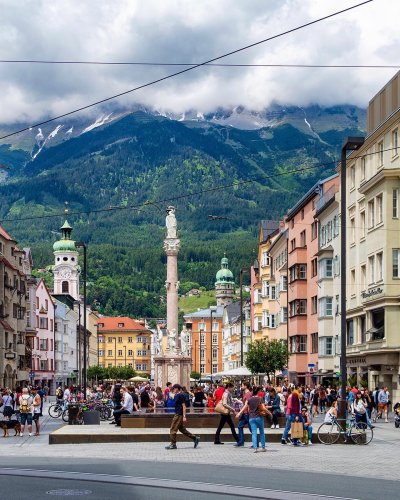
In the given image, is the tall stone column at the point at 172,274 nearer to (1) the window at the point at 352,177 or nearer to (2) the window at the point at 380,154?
(1) the window at the point at 352,177

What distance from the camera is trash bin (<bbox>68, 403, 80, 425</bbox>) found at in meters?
45.6

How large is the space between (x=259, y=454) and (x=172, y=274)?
5977cm

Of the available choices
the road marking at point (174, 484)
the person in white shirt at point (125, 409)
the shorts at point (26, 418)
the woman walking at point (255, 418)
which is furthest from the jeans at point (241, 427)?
the shorts at point (26, 418)

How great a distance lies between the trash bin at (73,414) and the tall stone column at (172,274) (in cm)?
3927

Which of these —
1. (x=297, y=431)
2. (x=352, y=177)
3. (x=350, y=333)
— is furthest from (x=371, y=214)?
(x=297, y=431)

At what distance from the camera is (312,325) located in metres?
84.1

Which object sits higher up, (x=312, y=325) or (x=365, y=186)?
(x=365, y=186)

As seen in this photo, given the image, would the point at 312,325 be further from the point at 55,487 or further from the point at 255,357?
the point at 55,487

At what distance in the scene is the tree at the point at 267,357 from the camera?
88562 millimetres

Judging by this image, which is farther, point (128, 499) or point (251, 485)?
point (251, 485)

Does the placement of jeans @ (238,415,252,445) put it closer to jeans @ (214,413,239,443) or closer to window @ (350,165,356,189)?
jeans @ (214,413,239,443)

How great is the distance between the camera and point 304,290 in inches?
3433

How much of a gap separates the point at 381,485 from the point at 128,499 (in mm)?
5610

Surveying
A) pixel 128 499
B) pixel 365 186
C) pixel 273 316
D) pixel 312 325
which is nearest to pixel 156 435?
pixel 128 499
